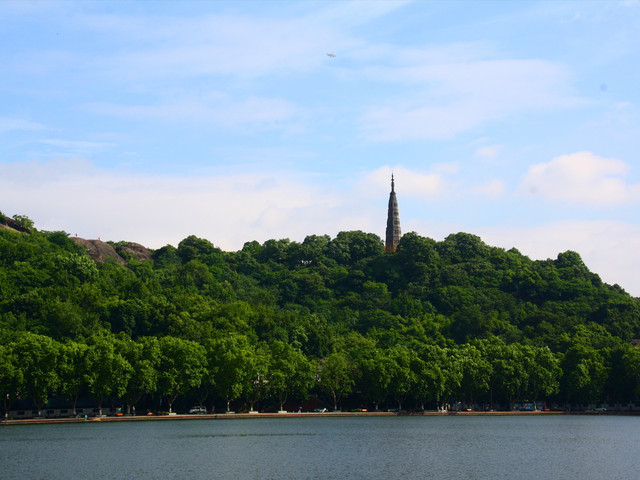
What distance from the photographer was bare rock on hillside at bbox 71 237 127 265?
174500mm

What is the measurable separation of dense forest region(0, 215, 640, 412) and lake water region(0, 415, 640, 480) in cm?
746

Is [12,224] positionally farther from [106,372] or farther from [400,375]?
[400,375]

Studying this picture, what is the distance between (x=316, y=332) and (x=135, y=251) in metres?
79.2

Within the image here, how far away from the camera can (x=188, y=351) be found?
98.7m

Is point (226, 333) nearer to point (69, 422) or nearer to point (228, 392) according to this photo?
point (228, 392)

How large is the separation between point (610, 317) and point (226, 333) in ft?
230

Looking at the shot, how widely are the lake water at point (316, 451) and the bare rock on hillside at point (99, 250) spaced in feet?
284

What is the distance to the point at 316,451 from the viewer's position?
65938mm

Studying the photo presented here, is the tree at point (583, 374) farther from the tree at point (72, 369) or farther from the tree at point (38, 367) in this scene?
the tree at point (38, 367)

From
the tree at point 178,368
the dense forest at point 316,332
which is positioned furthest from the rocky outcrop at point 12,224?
the tree at point 178,368

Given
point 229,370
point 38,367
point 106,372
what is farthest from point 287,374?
point 38,367

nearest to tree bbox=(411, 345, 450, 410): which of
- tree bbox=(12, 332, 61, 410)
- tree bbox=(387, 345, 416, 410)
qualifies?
tree bbox=(387, 345, 416, 410)

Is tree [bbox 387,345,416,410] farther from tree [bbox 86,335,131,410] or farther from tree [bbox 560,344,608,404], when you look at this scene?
tree [bbox 86,335,131,410]

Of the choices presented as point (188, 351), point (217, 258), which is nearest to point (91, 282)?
point (188, 351)
